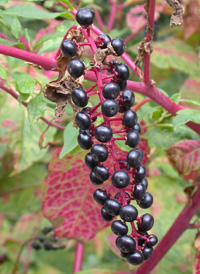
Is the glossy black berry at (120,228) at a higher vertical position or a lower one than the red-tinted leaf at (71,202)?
higher

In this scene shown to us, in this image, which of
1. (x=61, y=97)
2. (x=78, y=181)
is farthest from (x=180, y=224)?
(x=61, y=97)

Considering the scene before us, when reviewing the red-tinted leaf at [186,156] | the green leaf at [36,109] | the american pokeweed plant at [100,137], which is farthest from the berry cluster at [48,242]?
the green leaf at [36,109]

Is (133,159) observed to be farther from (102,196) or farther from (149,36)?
(149,36)

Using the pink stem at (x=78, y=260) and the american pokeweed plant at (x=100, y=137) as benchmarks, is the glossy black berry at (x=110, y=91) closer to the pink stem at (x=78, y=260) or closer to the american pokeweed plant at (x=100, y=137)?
the american pokeweed plant at (x=100, y=137)

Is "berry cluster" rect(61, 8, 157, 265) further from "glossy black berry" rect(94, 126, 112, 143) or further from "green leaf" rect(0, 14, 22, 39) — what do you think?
"green leaf" rect(0, 14, 22, 39)

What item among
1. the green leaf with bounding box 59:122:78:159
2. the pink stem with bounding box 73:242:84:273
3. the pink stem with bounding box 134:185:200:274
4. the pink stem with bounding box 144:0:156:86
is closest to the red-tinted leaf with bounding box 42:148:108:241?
the pink stem with bounding box 134:185:200:274

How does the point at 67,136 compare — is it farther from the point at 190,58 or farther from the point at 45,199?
the point at 190,58
